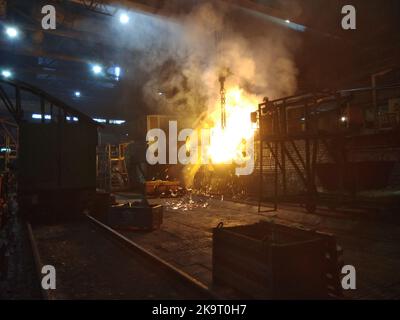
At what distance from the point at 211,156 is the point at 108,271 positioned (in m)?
13.2

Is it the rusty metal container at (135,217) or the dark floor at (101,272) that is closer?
the dark floor at (101,272)

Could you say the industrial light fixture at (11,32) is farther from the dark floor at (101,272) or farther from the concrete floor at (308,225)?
the dark floor at (101,272)

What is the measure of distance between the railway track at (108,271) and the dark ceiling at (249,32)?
10.2m

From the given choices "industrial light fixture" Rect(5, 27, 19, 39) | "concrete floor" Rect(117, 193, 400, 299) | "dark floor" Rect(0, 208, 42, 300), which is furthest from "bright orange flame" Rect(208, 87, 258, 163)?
"industrial light fixture" Rect(5, 27, 19, 39)

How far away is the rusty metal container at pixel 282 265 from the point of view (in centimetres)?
334

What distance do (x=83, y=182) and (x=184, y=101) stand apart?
1267cm

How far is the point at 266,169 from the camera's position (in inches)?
581

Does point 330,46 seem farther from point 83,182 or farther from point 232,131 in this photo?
point 83,182

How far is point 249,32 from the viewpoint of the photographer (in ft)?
50.6

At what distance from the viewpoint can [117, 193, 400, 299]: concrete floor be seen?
15.1 feet

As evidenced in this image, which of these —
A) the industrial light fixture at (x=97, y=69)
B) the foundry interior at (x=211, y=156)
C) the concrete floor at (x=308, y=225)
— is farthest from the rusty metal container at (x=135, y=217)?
the industrial light fixture at (x=97, y=69)

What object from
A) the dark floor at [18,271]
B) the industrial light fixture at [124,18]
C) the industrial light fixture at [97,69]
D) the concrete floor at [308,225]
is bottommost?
the dark floor at [18,271]

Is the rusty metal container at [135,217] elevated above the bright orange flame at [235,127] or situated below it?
below

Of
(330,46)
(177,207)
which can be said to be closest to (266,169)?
(177,207)
